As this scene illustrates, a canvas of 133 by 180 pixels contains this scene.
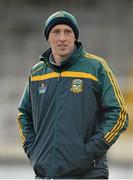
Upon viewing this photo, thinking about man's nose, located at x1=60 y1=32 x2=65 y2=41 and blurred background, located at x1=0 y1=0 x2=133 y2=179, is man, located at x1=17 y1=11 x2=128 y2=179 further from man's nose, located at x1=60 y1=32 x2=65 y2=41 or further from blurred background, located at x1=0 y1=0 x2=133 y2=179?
blurred background, located at x1=0 y1=0 x2=133 y2=179

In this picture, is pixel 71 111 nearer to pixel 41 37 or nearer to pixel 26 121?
pixel 26 121

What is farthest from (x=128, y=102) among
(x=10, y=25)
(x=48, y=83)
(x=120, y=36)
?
(x=48, y=83)

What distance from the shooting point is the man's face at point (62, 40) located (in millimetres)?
2848

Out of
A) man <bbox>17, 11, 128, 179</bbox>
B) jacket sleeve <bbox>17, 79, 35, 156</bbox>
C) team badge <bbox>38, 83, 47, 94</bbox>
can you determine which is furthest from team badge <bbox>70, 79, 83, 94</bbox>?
jacket sleeve <bbox>17, 79, 35, 156</bbox>

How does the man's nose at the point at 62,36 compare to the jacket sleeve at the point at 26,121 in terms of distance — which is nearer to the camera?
the man's nose at the point at 62,36

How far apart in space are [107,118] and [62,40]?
1.38ft

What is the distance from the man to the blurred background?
6.68m

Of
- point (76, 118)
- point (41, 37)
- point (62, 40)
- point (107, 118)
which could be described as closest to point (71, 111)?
point (76, 118)

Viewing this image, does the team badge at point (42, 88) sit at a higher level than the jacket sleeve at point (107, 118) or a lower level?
higher

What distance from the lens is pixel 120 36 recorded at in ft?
36.5

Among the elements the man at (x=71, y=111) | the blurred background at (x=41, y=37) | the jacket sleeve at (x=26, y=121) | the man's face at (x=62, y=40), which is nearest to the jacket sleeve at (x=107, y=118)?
the man at (x=71, y=111)

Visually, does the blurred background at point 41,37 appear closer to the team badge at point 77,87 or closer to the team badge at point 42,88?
the team badge at point 42,88

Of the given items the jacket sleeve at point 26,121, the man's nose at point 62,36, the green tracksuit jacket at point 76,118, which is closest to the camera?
the green tracksuit jacket at point 76,118

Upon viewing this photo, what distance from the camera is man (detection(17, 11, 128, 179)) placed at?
2.72 meters
